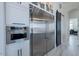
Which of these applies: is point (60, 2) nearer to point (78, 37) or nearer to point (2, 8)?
point (78, 37)

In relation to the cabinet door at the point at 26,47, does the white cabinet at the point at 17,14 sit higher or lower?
higher

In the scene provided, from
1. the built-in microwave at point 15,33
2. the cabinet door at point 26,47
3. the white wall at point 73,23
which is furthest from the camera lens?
the white wall at point 73,23

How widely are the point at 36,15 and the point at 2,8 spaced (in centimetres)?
53

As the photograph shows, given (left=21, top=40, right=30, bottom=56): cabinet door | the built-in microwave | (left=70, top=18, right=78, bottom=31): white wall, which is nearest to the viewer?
the built-in microwave

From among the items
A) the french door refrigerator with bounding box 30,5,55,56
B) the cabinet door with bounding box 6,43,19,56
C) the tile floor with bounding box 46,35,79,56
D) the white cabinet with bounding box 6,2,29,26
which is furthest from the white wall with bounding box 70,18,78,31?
the cabinet door with bounding box 6,43,19,56

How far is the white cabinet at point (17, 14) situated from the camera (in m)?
1.86

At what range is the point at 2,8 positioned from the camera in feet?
6.08

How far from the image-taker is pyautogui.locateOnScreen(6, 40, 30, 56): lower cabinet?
188cm

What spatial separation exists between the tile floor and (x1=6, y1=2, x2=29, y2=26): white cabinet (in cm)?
63

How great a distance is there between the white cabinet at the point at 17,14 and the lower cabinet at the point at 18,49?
30 cm

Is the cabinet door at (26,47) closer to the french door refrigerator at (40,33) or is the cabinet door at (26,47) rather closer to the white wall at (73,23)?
the french door refrigerator at (40,33)

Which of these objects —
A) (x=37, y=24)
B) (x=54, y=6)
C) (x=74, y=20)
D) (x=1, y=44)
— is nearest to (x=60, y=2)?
(x=54, y=6)

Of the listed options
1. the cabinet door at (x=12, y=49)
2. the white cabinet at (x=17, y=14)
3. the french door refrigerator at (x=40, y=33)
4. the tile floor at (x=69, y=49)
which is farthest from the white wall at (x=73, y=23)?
the cabinet door at (x=12, y=49)

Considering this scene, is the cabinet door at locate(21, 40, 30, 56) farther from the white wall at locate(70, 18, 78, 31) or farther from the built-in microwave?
the white wall at locate(70, 18, 78, 31)
